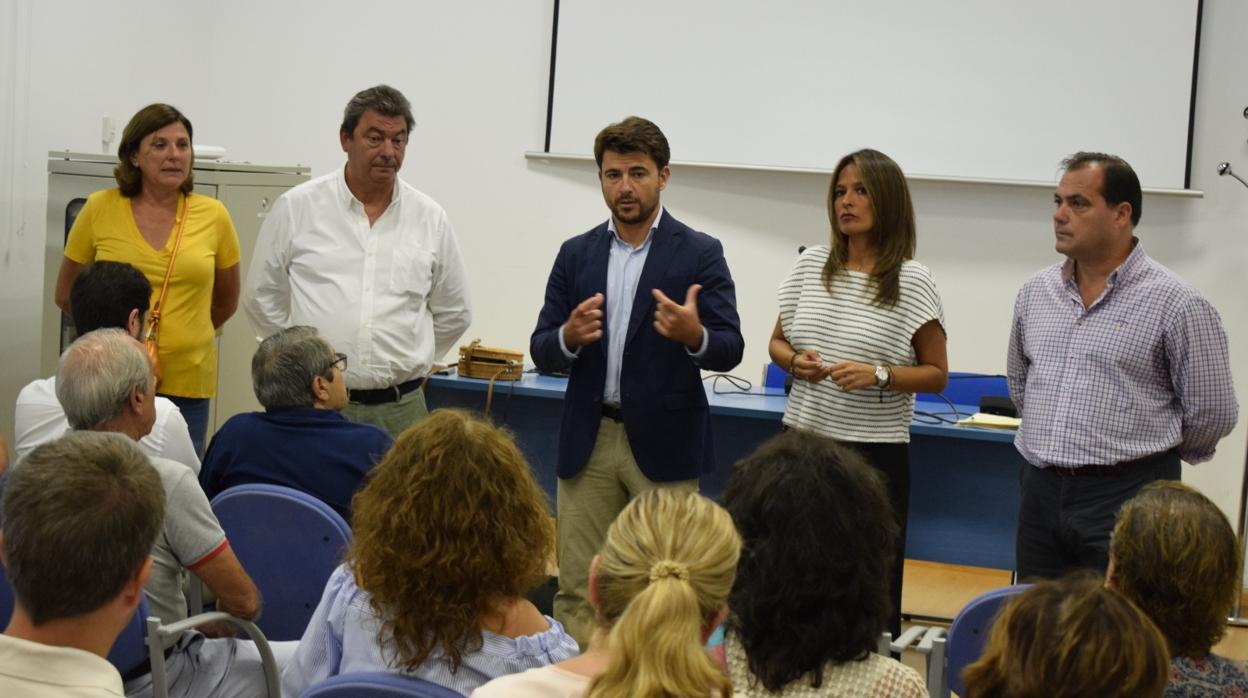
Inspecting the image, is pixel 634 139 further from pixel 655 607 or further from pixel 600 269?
pixel 655 607

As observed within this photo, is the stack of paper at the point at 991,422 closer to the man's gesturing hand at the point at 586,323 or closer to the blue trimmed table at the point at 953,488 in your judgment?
the blue trimmed table at the point at 953,488

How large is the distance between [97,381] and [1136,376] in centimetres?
235

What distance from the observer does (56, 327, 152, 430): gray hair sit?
2.50 meters

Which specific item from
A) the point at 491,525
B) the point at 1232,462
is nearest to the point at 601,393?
the point at 491,525

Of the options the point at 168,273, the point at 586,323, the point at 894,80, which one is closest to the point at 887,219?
the point at 586,323

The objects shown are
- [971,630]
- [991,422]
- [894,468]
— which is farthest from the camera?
[991,422]

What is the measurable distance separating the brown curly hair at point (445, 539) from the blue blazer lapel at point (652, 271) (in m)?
1.38

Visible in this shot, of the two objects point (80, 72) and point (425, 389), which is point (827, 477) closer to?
point (425, 389)

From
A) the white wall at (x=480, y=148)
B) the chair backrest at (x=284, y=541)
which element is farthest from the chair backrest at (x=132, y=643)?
the white wall at (x=480, y=148)

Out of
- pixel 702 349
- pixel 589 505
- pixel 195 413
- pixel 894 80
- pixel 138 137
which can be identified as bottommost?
pixel 589 505

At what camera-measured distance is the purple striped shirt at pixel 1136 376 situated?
2924 mm

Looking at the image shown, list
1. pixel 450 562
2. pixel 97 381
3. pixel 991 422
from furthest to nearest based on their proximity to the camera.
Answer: pixel 991 422
pixel 97 381
pixel 450 562

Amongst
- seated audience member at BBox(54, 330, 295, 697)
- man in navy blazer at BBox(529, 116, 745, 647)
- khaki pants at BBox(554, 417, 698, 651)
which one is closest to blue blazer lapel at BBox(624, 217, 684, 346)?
man in navy blazer at BBox(529, 116, 745, 647)

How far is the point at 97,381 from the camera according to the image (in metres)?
2.50
